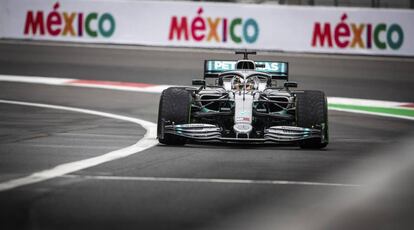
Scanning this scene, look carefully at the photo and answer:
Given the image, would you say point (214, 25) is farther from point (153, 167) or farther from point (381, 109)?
point (153, 167)

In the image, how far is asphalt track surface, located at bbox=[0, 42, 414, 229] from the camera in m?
9.10

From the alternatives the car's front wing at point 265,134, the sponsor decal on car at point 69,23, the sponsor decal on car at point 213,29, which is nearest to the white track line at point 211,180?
the car's front wing at point 265,134

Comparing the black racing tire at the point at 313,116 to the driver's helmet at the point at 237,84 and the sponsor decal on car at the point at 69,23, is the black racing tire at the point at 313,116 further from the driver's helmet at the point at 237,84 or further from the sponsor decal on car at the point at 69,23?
the sponsor decal on car at the point at 69,23

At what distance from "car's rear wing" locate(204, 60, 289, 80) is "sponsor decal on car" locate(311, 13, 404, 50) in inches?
605

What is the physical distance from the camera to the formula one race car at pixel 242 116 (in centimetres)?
1417

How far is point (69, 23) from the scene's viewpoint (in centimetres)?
3416

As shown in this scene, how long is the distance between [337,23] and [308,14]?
950 mm

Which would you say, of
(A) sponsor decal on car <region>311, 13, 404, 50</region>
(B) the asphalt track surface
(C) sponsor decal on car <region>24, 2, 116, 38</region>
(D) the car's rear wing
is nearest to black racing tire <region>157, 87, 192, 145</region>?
(B) the asphalt track surface

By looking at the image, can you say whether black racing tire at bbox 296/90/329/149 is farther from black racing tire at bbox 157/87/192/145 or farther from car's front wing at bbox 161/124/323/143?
black racing tire at bbox 157/87/192/145

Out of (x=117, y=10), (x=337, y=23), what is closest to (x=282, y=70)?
(x=337, y=23)

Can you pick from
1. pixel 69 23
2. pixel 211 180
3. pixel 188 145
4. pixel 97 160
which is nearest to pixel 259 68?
pixel 188 145

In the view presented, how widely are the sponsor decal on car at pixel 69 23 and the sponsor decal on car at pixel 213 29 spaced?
2.02m

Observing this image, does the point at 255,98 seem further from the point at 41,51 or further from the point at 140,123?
the point at 41,51

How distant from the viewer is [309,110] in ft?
47.2
